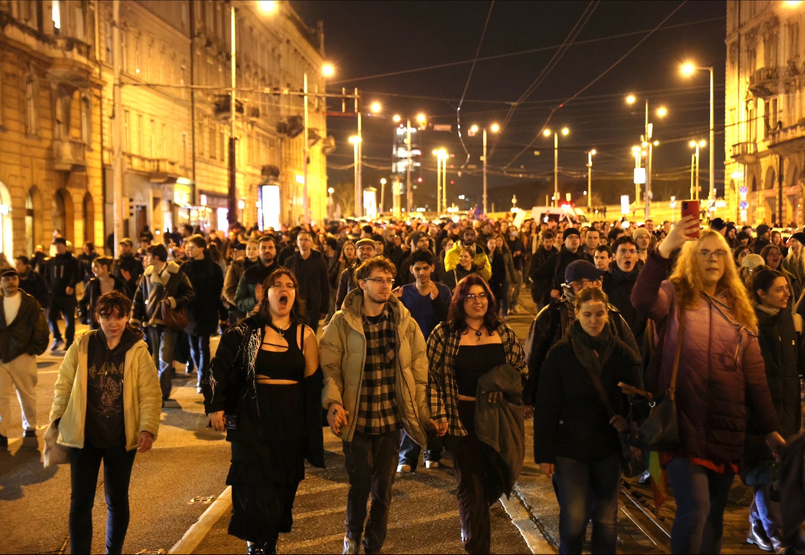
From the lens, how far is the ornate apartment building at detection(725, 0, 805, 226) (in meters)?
48.8

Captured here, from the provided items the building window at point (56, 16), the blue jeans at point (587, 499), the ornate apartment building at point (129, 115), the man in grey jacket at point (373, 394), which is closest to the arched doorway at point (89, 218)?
the ornate apartment building at point (129, 115)

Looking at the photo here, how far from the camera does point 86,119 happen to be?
35500 millimetres

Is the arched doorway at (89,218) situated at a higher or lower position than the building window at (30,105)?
lower

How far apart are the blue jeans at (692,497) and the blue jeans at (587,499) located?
1.09 ft

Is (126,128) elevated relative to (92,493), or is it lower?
elevated

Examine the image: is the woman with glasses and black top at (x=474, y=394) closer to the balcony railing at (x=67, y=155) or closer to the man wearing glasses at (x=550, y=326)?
the man wearing glasses at (x=550, y=326)

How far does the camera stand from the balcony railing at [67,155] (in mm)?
32844

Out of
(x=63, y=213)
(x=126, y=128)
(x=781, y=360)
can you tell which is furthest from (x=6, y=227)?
(x=781, y=360)

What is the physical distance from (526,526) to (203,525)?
7.10ft

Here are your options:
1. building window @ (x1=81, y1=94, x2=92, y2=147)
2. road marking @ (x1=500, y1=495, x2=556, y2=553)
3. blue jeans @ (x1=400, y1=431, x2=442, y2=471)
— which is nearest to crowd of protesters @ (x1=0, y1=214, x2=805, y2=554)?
road marking @ (x1=500, y1=495, x2=556, y2=553)

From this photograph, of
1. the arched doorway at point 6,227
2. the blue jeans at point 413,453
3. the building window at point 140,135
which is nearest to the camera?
the blue jeans at point 413,453

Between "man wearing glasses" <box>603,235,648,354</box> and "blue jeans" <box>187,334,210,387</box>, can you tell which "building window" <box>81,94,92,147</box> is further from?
"man wearing glasses" <box>603,235,648,354</box>

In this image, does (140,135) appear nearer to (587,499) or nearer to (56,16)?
(56,16)

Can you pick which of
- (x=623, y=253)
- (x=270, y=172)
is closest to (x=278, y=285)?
(x=623, y=253)
